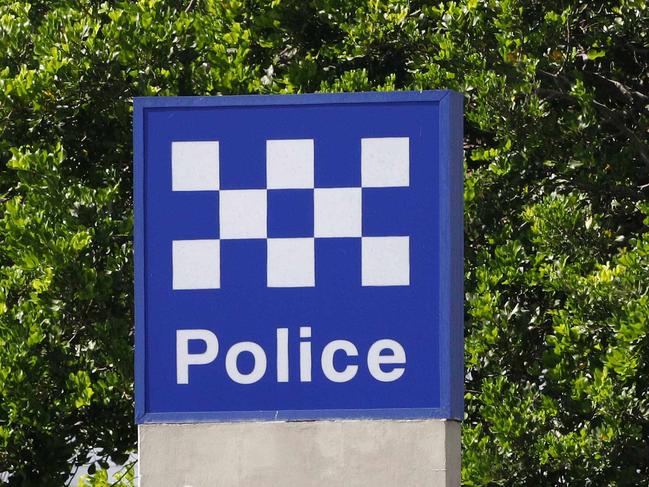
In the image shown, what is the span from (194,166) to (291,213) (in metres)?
0.31

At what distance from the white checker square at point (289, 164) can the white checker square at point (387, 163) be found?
16 cm

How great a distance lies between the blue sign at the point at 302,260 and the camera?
355 centimetres

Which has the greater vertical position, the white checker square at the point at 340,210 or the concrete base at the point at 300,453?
the white checker square at the point at 340,210

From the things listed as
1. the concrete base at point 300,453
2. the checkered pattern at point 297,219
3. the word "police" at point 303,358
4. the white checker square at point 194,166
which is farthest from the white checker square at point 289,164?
the concrete base at point 300,453

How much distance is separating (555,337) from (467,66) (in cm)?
152

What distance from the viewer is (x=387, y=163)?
3611 millimetres

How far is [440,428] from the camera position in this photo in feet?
11.6

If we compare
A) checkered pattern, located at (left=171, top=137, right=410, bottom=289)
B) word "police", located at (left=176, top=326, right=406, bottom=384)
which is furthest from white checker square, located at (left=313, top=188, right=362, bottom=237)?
word "police", located at (left=176, top=326, right=406, bottom=384)

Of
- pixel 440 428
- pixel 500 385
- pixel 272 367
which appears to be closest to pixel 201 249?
pixel 272 367

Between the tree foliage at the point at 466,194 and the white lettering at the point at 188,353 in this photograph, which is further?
the tree foliage at the point at 466,194

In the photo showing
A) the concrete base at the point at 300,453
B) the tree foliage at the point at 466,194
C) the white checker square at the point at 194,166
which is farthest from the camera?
the tree foliage at the point at 466,194

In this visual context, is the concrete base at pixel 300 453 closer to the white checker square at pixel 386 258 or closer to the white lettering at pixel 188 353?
the white lettering at pixel 188 353

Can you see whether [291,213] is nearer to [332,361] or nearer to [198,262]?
[198,262]

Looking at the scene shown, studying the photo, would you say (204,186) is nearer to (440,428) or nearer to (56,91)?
(440,428)
